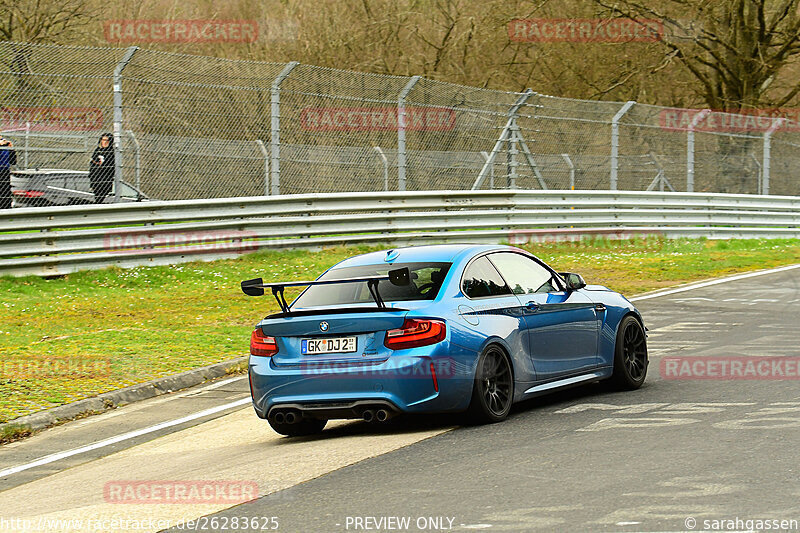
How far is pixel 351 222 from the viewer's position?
20.4 m

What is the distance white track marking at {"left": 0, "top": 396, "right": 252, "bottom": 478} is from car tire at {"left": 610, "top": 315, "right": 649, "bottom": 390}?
123 inches

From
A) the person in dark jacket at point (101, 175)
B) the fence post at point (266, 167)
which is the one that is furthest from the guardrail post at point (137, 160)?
the fence post at point (266, 167)

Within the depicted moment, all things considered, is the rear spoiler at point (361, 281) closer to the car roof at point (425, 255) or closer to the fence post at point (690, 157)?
the car roof at point (425, 255)

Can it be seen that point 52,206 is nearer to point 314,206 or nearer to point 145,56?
point 145,56

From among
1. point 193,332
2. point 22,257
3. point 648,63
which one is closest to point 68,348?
point 193,332

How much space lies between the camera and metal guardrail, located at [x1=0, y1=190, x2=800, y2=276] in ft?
55.5

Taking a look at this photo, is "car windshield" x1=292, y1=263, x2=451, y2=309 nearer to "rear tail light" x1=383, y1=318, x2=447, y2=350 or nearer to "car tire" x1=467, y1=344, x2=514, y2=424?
"rear tail light" x1=383, y1=318, x2=447, y2=350

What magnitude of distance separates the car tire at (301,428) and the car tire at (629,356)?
2.51m

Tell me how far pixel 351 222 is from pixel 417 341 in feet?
41.5

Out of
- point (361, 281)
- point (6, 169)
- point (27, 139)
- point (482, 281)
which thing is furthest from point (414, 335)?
point (27, 139)

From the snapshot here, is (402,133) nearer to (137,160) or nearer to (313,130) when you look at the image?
(313,130)

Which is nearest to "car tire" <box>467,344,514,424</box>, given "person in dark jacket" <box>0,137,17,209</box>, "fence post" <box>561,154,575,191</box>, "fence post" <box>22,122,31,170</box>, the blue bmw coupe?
the blue bmw coupe

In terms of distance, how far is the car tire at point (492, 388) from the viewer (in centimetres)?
805

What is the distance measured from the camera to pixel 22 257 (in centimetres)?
1669
